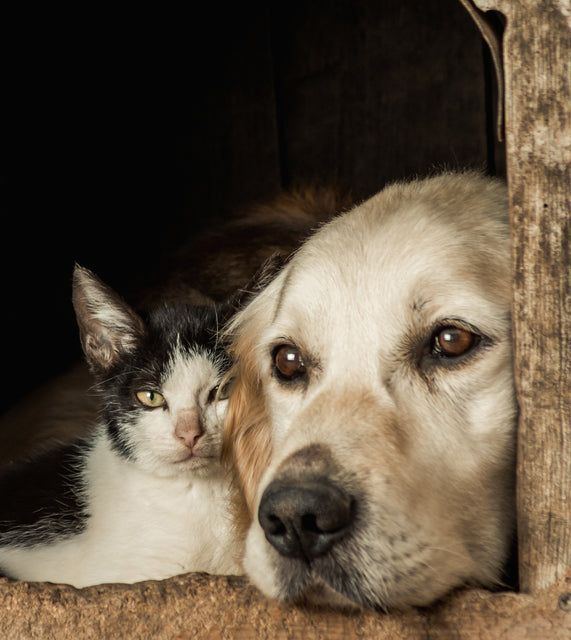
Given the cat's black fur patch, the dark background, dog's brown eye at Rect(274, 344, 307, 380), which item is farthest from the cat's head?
the dark background

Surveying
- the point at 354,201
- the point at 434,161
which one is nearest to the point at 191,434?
the point at 354,201

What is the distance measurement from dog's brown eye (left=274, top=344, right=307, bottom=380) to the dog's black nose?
59cm

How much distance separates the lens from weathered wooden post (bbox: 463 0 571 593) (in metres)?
1.37

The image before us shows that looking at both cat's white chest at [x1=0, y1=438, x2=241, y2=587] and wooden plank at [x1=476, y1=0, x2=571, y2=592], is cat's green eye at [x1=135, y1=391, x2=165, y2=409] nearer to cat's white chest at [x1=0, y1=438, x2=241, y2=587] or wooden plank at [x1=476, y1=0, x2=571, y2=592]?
cat's white chest at [x1=0, y1=438, x2=241, y2=587]

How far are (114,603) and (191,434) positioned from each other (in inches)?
27.7

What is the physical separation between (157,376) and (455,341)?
3.25 feet

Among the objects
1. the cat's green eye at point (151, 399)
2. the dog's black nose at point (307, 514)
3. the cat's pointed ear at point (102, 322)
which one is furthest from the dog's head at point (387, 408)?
the cat's pointed ear at point (102, 322)

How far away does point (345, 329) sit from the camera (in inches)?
76.5

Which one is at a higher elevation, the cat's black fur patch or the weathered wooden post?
the weathered wooden post

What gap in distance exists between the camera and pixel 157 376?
94.9 inches

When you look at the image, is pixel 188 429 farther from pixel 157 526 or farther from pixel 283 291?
pixel 283 291

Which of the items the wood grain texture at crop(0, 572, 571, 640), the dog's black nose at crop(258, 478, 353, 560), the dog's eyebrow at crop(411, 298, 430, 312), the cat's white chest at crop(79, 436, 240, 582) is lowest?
the cat's white chest at crop(79, 436, 240, 582)

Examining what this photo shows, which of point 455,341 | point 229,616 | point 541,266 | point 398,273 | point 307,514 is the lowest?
point 229,616

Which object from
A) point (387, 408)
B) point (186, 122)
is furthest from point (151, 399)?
point (186, 122)
